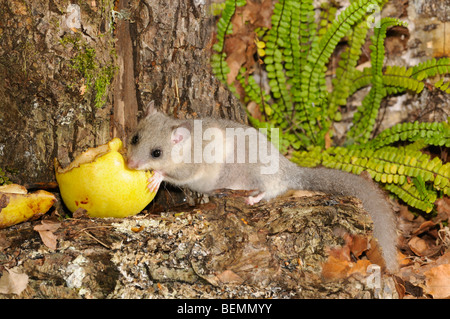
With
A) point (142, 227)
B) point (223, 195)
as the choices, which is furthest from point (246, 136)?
point (142, 227)

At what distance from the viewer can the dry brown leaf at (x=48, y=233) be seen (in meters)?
3.09

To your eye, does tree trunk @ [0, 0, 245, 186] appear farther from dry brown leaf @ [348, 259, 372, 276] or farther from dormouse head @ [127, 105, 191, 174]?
dry brown leaf @ [348, 259, 372, 276]

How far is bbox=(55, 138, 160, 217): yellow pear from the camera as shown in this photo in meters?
3.59

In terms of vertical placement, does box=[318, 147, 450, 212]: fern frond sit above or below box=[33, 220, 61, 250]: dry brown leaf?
above

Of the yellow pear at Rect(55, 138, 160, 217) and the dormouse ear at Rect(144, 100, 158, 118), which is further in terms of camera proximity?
the dormouse ear at Rect(144, 100, 158, 118)

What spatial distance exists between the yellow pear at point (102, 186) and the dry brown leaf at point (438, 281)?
266 centimetres

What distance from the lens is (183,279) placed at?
9.91 ft

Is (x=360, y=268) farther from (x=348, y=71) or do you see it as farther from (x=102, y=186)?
(x=348, y=71)

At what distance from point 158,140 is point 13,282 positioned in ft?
6.18

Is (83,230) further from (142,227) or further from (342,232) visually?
(342,232)

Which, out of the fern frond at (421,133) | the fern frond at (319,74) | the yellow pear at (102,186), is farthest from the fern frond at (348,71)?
the yellow pear at (102,186)

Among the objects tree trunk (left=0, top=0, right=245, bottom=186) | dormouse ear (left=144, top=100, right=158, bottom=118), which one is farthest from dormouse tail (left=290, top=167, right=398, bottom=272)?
dormouse ear (left=144, top=100, right=158, bottom=118)

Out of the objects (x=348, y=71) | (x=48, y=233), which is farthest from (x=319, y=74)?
(x=48, y=233)

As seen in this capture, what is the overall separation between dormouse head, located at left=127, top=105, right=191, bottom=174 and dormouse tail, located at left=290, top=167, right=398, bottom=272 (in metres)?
1.21
